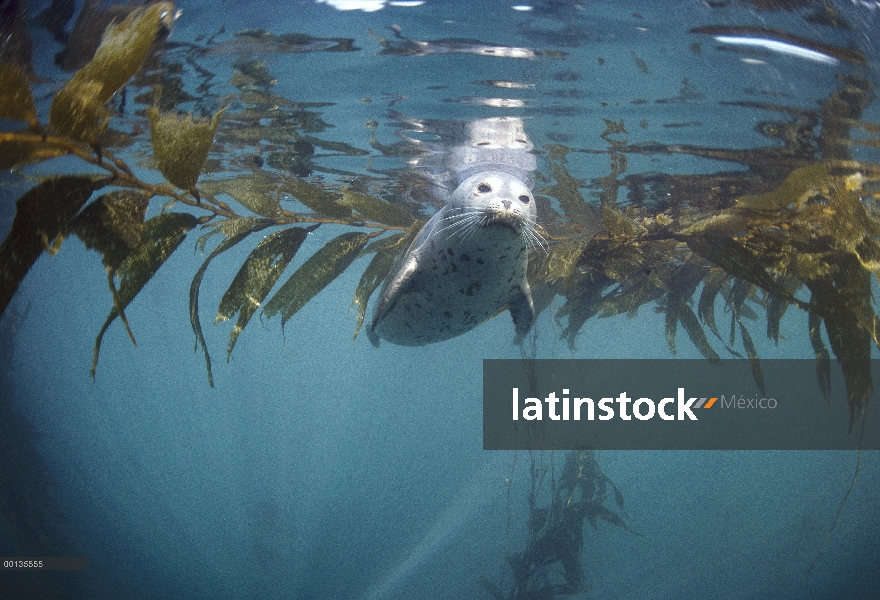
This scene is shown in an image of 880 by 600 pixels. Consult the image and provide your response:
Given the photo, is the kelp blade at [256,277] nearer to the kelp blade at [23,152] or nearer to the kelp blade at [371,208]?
the kelp blade at [371,208]

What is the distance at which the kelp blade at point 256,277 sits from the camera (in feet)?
12.4

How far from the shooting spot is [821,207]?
4.83 meters

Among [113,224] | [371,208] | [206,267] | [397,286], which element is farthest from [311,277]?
[113,224]

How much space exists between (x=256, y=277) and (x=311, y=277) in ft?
1.83

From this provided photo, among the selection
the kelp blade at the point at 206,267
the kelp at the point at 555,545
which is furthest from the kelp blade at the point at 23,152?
the kelp at the point at 555,545

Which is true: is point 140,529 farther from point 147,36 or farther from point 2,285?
point 147,36

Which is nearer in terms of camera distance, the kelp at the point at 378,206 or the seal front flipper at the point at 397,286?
the kelp at the point at 378,206

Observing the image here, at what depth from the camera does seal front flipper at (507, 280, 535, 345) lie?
4.46 meters

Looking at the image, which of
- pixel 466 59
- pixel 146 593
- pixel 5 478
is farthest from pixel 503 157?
pixel 146 593

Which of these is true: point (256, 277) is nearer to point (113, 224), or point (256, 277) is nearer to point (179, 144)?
point (113, 224)

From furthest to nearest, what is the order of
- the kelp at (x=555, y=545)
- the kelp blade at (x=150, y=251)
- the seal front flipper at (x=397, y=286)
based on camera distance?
1. the kelp at (x=555, y=545)
2. the seal front flipper at (x=397, y=286)
3. the kelp blade at (x=150, y=251)

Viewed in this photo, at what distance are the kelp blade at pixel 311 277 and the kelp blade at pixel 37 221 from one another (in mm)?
1744

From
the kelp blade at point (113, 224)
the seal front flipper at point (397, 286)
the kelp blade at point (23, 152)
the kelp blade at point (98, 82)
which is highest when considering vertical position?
the kelp blade at point (98, 82)

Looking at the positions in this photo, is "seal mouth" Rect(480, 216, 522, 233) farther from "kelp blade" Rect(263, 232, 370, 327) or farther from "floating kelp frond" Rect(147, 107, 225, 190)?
"floating kelp frond" Rect(147, 107, 225, 190)
